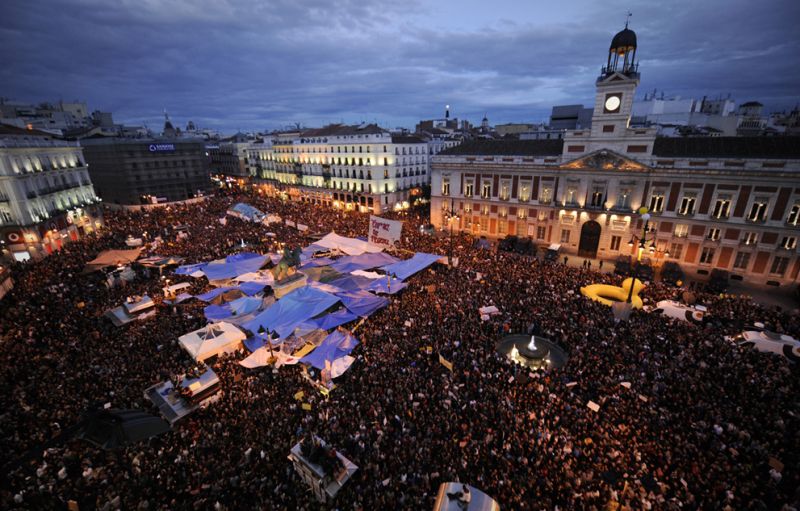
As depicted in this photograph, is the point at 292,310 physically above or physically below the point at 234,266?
below

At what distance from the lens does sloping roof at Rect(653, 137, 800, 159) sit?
26.6m

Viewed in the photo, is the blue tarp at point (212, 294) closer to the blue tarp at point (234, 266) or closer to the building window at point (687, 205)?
the blue tarp at point (234, 266)

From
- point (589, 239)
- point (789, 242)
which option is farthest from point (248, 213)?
point (789, 242)

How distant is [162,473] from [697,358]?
2323 centimetres

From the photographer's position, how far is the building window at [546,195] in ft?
122

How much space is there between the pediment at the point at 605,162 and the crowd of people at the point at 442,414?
14370mm

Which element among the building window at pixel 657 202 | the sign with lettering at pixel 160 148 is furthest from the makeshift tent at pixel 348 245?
→ the sign with lettering at pixel 160 148

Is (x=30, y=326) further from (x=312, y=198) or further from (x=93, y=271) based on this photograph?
(x=312, y=198)

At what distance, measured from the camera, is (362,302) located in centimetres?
2242

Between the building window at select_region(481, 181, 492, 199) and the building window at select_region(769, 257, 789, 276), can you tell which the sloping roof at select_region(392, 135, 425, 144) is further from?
the building window at select_region(769, 257, 789, 276)

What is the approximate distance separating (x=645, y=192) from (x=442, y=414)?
100ft

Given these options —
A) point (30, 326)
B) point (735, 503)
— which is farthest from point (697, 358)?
point (30, 326)

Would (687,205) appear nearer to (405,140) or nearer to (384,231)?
(384,231)

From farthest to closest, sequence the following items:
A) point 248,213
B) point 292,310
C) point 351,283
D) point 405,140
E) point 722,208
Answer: point 405,140, point 248,213, point 722,208, point 351,283, point 292,310
